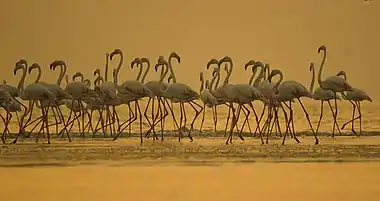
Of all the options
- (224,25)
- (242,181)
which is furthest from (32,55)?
(242,181)

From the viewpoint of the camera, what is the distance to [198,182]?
2.96 metres

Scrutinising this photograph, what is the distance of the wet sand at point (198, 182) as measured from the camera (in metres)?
2.73

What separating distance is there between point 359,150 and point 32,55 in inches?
107

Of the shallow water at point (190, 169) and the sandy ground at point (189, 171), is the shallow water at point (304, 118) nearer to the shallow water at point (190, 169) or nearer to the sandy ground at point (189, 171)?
the shallow water at point (190, 169)

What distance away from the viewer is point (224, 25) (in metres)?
5.68

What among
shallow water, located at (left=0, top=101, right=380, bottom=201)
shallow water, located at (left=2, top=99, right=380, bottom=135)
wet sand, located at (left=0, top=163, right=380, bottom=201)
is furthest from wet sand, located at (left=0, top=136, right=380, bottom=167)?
shallow water, located at (left=2, top=99, right=380, bottom=135)

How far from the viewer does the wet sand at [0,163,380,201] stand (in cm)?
273

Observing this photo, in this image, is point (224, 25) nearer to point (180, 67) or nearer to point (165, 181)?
point (180, 67)

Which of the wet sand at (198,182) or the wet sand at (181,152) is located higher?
the wet sand at (181,152)

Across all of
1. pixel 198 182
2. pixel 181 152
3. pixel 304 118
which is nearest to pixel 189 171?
pixel 198 182

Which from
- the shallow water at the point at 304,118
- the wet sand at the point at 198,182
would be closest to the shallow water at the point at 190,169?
the wet sand at the point at 198,182

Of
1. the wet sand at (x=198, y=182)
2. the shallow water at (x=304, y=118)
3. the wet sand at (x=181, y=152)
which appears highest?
the shallow water at (x=304, y=118)

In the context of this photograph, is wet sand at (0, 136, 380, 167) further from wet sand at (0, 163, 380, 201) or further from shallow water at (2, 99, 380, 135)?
shallow water at (2, 99, 380, 135)

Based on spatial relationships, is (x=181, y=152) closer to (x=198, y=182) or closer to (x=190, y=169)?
(x=190, y=169)
